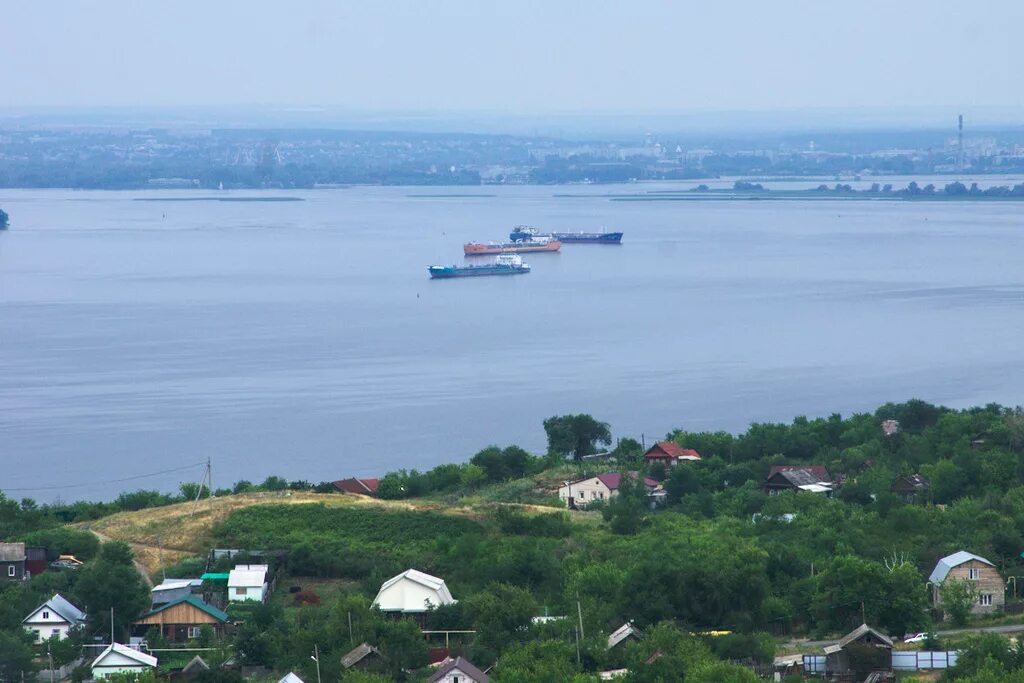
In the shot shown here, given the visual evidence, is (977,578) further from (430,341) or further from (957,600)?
(430,341)

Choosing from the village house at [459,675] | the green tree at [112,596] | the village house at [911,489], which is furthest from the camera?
the village house at [911,489]

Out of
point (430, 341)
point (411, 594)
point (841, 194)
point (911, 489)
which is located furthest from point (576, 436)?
point (841, 194)

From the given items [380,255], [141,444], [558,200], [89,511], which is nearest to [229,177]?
[558,200]

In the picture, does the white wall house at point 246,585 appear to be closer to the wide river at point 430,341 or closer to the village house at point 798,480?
the village house at point 798,480

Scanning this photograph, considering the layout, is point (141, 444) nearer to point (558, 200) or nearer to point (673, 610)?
point (673, 610)

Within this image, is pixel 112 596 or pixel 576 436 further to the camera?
pixel 576 436

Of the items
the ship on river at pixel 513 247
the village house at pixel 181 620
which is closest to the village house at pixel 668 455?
the village house at pixel 181 620

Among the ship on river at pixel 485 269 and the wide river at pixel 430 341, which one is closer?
the wide river at pixel 430 341
